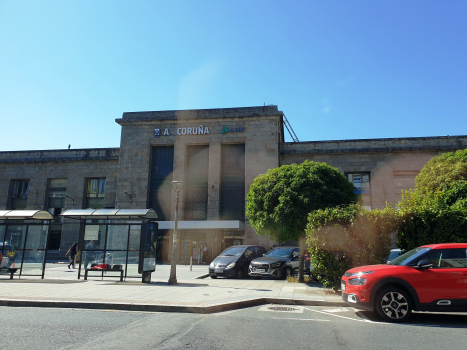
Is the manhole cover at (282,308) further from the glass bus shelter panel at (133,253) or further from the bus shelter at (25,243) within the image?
the bus shelter at (25,243)

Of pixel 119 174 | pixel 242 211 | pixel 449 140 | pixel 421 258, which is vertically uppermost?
pixel 449 140

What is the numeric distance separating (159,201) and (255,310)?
2539 cm

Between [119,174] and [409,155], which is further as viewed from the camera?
[119,174]

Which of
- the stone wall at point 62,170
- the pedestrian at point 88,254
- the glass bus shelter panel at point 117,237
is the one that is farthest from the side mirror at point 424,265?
the stone wall at point 62,170

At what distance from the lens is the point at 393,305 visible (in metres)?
7.05

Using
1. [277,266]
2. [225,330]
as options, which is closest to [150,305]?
[225,330]

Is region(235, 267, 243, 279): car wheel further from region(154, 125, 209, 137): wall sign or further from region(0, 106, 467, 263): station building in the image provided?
region(154, 125, 209, 137): wall sign

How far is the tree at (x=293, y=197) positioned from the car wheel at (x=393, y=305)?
7568 millimetres

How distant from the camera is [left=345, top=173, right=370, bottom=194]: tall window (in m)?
30.8

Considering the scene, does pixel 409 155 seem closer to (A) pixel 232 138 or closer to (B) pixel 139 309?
(A) pixel 232 138

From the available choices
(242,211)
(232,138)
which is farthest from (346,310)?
(232,138)

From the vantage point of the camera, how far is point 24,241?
1508 centimetres

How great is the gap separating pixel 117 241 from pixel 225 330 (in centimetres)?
998

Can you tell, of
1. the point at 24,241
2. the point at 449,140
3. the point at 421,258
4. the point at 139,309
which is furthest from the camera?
the point at 449,140
